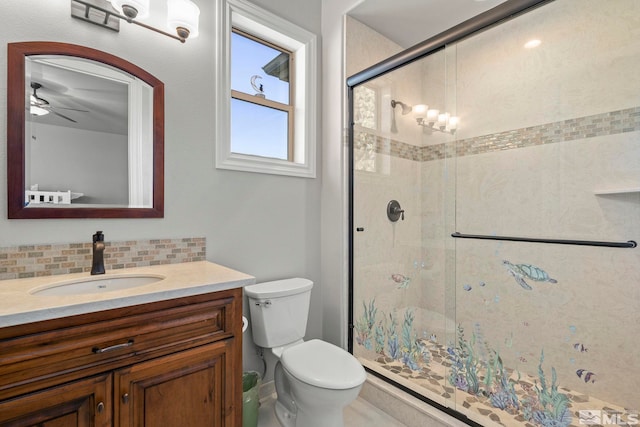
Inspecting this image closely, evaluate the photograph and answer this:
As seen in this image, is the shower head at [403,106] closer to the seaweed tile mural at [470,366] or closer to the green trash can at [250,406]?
the seaweed tile mural at [470,366]

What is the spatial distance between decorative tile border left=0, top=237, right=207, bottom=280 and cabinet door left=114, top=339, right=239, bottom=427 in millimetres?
604

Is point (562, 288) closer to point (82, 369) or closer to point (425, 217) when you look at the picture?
point (425, 217)

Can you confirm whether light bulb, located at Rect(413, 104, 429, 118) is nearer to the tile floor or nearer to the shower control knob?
the shower control knob

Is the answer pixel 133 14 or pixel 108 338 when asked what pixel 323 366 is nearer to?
pixel 108 338

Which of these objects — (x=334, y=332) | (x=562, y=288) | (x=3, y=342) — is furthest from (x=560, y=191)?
(x=3, y=342)

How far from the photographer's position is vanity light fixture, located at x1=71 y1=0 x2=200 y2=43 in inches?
52.1

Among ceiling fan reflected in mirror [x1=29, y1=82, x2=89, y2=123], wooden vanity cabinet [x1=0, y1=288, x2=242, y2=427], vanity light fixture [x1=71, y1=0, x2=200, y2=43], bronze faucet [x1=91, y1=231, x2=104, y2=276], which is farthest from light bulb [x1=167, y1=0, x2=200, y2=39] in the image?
wooden vanity cabinet [x1=0, y1=288, x2=242, y2=427]

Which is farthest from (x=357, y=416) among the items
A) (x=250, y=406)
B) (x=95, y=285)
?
(x=95, y=285)

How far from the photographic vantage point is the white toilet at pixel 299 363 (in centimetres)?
134

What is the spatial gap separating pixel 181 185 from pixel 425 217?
1592 mm

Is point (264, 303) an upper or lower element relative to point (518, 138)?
lower

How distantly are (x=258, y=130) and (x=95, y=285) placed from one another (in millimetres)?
1289

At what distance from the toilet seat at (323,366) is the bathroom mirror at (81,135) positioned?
101 centimetres

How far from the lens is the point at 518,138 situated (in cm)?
208
